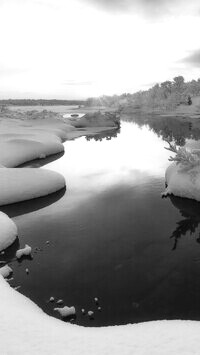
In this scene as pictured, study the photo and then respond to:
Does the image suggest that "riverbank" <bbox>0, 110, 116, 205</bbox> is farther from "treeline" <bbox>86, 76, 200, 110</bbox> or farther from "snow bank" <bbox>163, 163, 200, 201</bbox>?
"treeline" <bbox>86, 76, 200, 110</bbox>

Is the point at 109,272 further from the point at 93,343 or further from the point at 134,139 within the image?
the point at 134,139

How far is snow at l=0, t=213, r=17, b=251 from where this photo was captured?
44.3 ft

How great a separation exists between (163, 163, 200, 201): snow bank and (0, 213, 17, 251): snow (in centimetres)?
1029

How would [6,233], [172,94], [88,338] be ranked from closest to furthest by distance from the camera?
[88,338] < [6,233] < [172,94]

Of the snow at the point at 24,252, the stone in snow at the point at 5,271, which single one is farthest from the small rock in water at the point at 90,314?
the snow at the point at 24,252

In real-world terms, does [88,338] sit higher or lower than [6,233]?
higher

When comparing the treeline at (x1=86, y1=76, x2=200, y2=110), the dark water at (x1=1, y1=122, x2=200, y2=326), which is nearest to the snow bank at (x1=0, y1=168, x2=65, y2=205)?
the dark water at (x1=1, y1=122, x2=200, y2=326)

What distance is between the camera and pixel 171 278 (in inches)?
446

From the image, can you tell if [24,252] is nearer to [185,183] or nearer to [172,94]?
[185,183]

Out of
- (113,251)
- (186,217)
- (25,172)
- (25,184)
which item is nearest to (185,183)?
(186,217)

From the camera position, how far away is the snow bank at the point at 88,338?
5867 mm

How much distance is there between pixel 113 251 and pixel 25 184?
28.7 feet

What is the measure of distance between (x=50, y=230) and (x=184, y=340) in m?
10.0

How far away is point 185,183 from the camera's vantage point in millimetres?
19906
